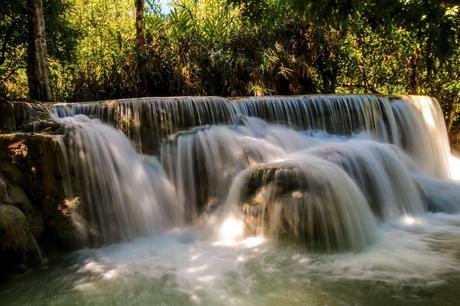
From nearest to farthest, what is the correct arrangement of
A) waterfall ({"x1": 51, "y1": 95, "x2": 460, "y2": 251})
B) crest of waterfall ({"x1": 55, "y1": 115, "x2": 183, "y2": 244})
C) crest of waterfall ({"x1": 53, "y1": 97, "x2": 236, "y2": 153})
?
waterfall ({"x1": 51, "y1": 95, "x2": 460, "y2": 251}), crest of waterfall ({"x1": 55, "y1": 115, "x2": 183, "y2": 244}), crest of waterfall ({"x1": 53, "y1": 97, "x2": 236, "y2": 153})

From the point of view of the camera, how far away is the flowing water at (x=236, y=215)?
13.4 ft

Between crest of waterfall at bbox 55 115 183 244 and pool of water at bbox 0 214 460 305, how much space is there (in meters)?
0.42

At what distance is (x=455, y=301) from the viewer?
363 cm

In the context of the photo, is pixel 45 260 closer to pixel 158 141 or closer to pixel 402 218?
pixel 158 141

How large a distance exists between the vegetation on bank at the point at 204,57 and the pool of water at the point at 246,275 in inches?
211

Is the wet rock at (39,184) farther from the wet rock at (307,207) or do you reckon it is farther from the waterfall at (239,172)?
the wet rock at (307,207)

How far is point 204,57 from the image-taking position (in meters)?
11.5

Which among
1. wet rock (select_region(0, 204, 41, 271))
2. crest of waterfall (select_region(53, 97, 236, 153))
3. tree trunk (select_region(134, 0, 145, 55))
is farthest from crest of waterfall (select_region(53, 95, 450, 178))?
tree trunk (select_region(134, 0, 145, 55))

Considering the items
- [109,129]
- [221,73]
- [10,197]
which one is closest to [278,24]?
[221,73]

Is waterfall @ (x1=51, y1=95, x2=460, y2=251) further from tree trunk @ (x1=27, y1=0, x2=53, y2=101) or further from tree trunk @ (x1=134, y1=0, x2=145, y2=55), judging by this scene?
tree trunk @ (x1=134, y1=0, x2=145, y2=55)

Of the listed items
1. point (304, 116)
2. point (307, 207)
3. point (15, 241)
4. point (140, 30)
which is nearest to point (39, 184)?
point (15, 241)

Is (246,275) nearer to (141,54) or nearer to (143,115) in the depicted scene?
(143,115)

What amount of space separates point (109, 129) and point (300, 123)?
13.9 feet

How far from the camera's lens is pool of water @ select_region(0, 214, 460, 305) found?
387 centimetres
